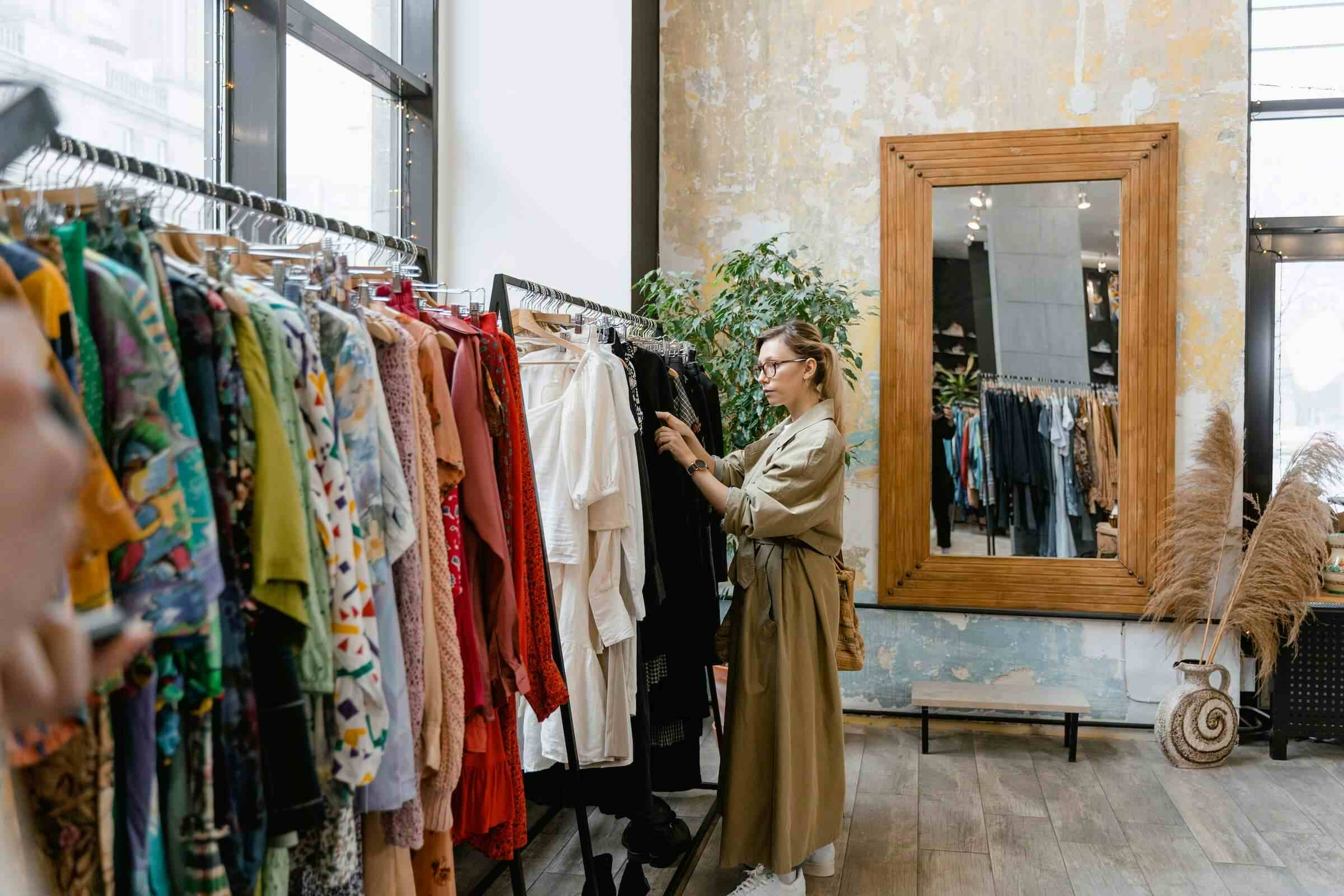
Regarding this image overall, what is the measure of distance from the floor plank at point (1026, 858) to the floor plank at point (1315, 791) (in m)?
0.93

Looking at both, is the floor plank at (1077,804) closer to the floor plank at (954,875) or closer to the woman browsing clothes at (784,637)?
the floor plank at (954,875)

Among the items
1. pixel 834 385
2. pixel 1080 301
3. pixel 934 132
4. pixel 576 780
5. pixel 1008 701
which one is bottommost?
pixel 1008 701

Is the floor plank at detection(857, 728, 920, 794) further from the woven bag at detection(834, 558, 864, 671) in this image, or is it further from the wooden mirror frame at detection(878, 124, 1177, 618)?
the woven bag at detection(834, 558, 864, 671)

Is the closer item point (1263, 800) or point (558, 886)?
point (558, 886)

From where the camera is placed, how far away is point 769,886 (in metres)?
2.66

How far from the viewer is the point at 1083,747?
164 inches

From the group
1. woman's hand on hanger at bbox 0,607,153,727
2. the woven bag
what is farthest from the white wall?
woman's hand on hanger at bbox 0,607,153,727

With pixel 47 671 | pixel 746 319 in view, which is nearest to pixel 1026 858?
pixel 746 319

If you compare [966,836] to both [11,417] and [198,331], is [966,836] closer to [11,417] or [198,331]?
[198,331]

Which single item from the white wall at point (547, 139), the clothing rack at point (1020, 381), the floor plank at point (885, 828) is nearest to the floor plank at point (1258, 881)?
the floor plank at point (885, 828)

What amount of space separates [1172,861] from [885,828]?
33.4 inches

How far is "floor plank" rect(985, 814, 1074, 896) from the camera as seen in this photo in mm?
2818

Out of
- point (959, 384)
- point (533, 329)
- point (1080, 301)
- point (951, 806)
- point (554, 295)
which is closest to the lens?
point (533, 329)

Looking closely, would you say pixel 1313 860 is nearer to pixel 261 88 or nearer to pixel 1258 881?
pixel 1258 881
